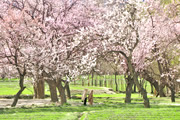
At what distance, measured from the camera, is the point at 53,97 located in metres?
25.0

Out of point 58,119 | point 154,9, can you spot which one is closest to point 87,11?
point 154,9

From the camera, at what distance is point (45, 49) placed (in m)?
20.5

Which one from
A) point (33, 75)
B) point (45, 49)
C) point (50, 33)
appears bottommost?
point (33, 75)

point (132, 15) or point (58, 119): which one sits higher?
point (132, 15)

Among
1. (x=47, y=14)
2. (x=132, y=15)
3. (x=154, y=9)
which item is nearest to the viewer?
(x=132, y=15)

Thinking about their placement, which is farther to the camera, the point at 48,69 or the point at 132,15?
the point at 48,69

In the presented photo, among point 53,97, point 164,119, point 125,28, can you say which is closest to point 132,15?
point 125,28

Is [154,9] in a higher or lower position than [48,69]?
higher

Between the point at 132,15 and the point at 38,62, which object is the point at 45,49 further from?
the point at 132,15

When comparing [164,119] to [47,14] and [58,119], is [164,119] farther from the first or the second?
[47,14]

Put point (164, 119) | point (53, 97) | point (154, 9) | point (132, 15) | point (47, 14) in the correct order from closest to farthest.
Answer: point (164, 119)
point (132, 15)
point (47, 14)
point (53, 97)
point (154, 9)

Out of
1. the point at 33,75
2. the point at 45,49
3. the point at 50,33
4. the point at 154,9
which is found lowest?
the point at 33,75

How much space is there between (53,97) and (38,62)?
6712 mm

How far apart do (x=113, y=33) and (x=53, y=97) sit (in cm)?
1020
